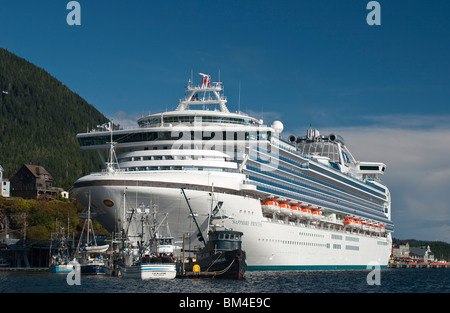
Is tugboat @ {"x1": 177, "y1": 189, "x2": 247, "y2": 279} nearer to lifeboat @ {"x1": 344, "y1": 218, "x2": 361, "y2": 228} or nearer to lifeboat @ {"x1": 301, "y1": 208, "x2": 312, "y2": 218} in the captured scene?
lifeboat @ {"x1": 301, "y1": 208, "x2": 312, "y2": 218}

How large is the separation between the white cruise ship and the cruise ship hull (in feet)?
0.30

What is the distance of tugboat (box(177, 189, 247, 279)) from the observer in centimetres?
5975

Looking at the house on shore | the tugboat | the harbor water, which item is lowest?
the harbor water

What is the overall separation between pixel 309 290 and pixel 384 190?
72953 millimetres

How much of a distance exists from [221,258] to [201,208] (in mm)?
5526

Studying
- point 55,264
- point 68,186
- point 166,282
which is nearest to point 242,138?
point 166,282

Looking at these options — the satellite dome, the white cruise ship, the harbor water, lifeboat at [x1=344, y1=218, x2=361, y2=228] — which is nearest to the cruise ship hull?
the white cruise ship

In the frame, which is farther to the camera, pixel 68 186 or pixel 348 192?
pixel 68 186

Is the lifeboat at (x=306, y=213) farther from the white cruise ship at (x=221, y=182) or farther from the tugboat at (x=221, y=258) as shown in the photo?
the tugboat at (x=221, y=258)

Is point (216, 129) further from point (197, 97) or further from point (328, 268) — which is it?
point (328, 268)

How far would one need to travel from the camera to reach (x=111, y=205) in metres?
63.3

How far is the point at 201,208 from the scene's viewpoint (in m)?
63.6

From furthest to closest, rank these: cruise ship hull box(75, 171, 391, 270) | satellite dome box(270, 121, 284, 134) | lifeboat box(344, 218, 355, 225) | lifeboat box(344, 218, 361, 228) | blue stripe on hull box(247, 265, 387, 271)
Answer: lifeboat box(344, 218, 361, 228), lifeboat box(344, 218, 355, 225), satellite dome box(270, 121, 284, 134), blue stripe on hull box(247, 265, 387, 271), cruise ship hull box(75, 171, 391, 270)
